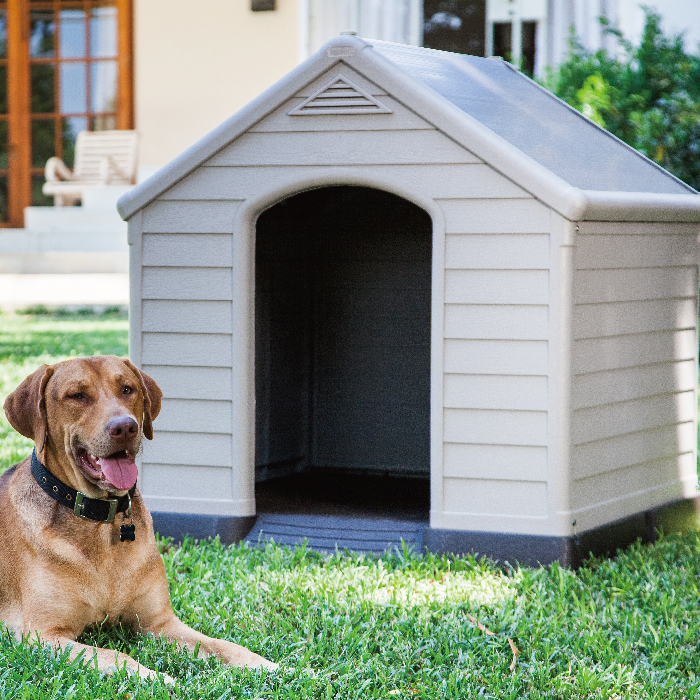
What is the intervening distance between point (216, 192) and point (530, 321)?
5.30 ft

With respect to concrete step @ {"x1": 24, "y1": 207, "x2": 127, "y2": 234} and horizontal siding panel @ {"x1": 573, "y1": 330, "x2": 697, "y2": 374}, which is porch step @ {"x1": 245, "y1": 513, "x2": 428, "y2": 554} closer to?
horizontal siding panel @ {"x1": 573, "y1": 330, "x2": 697, "y2": 374}

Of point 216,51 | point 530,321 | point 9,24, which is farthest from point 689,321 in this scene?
point 9,24

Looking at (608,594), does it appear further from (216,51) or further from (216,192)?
(216,51)

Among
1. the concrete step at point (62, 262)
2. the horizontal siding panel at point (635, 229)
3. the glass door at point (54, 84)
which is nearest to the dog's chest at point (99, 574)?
the horizontal siding panel at point (635, 229)

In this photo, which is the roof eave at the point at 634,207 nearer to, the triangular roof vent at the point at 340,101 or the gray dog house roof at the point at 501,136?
the gray dog house roof at the point at 501,136

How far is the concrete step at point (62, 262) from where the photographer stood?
51.0ft

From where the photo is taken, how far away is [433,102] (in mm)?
4977

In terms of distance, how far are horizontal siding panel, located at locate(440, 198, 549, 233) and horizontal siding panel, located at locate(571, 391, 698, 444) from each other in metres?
0.86

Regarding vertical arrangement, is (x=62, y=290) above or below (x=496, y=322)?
below

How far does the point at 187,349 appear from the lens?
17.7ft

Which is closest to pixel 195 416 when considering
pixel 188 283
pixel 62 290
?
pixel 188 283

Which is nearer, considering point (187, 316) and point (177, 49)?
point (187, 316)

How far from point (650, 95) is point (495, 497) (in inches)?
261

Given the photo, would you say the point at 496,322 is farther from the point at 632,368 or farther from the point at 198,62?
the point at 198,62
